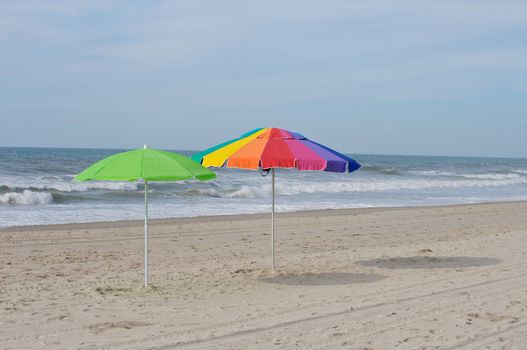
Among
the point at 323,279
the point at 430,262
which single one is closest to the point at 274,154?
the point at 323,279

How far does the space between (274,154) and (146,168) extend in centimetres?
149

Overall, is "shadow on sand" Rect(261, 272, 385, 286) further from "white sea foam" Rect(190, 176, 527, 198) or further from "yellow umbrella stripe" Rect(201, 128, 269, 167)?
"white sea foam" Rect(190, 176, 527, 198)

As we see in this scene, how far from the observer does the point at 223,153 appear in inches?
309

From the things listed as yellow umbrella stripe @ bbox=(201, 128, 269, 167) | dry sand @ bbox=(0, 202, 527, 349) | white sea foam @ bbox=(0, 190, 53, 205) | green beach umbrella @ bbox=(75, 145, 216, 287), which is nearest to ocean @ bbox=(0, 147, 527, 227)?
white sea foam @ bbox=(0, 190, 53, 205)

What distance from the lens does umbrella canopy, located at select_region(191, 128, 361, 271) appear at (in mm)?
7457

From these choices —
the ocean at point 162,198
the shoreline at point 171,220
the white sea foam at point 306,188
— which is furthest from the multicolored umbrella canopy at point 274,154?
the white sea foam at point 306,188

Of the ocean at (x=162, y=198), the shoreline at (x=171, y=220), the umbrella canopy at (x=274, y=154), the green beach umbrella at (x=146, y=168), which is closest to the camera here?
the green beach umbrella at (x=146, y=168)

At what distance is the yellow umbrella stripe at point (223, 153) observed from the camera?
7.71 meters

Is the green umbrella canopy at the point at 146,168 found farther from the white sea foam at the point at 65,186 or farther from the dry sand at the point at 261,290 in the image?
the white sea foam at the point at 65,186

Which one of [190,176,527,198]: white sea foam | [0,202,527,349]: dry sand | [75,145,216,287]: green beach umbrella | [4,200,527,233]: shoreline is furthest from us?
[190,176,527,198]: white sea foam

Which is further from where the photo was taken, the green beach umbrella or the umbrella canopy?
the umbrella canopy

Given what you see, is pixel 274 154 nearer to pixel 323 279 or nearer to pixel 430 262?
pixel 323 279

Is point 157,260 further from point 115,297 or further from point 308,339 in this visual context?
point 308,339

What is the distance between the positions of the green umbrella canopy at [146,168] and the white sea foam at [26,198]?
15.4 metres
